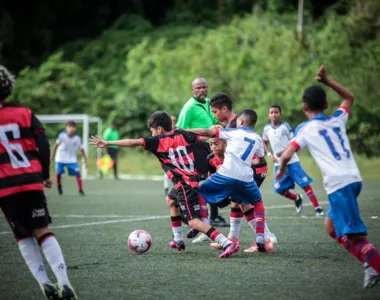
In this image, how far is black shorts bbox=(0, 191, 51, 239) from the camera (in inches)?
231

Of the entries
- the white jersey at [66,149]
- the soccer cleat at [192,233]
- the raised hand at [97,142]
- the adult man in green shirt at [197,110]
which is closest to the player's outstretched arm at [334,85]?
the raised hand at [97,142]

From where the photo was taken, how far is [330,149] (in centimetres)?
637

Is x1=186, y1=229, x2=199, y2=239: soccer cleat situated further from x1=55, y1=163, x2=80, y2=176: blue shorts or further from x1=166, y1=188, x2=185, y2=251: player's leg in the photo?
x1=55, y1=163, x2=80, y2=176: blue shorts

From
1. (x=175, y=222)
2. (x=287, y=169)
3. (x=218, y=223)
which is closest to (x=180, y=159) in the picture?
(x=175, y=222)

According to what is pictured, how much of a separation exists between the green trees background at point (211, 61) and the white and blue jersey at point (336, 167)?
25.5 metres

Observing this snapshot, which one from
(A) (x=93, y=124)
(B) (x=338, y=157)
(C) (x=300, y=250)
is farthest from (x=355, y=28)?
(B) (x=338, y=157)

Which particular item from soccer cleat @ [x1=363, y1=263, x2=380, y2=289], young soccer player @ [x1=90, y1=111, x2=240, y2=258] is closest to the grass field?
soccer cleat @ [x1=363, y1=263, x2=380, y2=289]

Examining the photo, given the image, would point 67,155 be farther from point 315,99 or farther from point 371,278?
point 371,278

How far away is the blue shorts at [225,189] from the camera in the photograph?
8398 mm

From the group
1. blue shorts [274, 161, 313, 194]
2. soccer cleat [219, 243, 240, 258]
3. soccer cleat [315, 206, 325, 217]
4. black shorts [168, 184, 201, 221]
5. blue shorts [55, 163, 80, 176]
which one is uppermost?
black shorts [168, 184, 201, 221]

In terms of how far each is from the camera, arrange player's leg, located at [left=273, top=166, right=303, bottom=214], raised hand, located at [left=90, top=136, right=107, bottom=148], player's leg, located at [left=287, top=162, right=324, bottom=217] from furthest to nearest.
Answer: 1. player's leg, located at [left=273, top=166, right=303, bottom=214]
2. player's leg, located at [left=287, top=162, right=324, bottom=217]
3. raised hand, located at [left=90, top=136, right=107, bottom=148]

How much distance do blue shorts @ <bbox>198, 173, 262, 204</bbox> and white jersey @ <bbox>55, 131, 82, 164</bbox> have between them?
12363 millimetres

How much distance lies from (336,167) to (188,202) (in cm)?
259

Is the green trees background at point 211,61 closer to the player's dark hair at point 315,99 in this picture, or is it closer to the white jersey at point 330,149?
the player's dark hair at point 315,99
